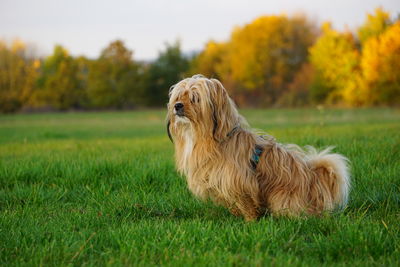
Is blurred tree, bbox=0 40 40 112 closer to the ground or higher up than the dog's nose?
higher up

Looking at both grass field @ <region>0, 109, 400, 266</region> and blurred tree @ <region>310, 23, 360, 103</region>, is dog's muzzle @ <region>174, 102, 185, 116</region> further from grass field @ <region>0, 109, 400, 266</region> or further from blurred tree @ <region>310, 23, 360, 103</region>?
blurred tree @ <region>310, 23, 360, 103</region>

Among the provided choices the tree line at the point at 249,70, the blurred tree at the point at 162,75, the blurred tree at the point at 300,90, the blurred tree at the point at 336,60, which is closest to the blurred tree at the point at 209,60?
the tree line at the point at 249,70

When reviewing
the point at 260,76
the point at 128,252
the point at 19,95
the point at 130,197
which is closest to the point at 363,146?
the point at 130,197

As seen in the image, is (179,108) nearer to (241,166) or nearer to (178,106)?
(178,106)

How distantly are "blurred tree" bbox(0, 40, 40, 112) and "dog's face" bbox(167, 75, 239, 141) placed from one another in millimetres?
65440

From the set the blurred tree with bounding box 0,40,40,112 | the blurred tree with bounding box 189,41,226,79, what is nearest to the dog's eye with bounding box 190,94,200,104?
the blurred tree with bounding box 189,41,226,79

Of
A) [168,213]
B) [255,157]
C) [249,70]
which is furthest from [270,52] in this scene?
[168,213]

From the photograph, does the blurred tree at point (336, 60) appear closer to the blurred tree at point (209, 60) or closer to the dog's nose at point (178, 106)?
the blurred tree at point (209, 60)

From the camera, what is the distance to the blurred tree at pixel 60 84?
6738 cm

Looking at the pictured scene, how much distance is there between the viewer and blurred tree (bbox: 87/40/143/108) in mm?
65125

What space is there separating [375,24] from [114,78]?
140 ft

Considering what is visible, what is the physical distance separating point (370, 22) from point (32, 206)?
145ft

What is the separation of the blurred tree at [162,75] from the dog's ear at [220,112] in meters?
61.6

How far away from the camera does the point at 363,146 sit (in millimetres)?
7602
